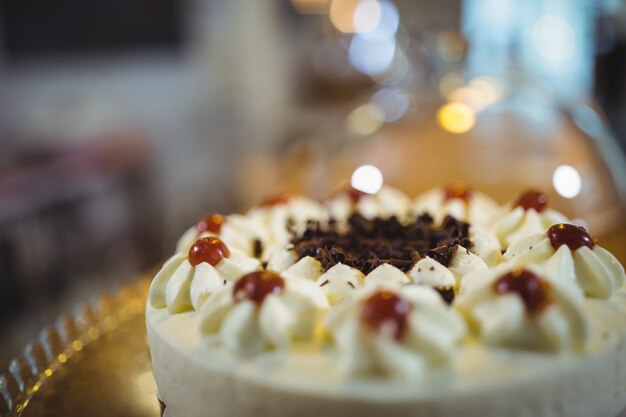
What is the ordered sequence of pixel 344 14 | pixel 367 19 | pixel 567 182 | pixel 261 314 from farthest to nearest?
pixel 367 19, pixel 344 14, pixel 567 182, pixel 261 314

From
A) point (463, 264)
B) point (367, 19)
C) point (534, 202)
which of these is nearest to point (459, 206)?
point (534, 202)

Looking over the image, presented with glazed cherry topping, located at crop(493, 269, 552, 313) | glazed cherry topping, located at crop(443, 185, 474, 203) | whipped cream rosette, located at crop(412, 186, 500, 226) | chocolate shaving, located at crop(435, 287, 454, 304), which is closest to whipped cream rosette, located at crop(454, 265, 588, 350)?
glazed cherry topping, located at crop(493, 269, 552, 313)

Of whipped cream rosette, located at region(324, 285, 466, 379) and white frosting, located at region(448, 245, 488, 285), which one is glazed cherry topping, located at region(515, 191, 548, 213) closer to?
white frosting, located at region(448, 245, 488, 285)

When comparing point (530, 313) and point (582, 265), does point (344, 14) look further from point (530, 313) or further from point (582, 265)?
point (530, 313)

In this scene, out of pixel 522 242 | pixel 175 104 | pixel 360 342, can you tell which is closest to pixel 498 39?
pixel 175 104

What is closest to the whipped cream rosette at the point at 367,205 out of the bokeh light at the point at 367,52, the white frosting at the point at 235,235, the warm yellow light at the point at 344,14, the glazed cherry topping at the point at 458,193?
the glazed cherry topping at the point at 458,193

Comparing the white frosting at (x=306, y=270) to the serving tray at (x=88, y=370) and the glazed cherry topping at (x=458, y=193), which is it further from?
the glazed cherry topping at (x=458, y=193)
